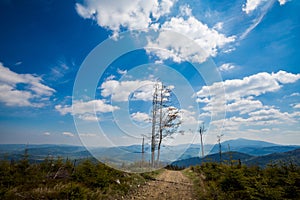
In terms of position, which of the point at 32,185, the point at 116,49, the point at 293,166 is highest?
the point at 116,49

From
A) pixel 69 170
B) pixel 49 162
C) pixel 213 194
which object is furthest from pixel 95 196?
pixel 213 194

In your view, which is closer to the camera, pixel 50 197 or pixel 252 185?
pixel 50 197

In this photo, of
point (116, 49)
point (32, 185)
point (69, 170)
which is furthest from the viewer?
point (116, 49)

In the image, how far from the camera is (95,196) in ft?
19.9

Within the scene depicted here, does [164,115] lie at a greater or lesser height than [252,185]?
greater

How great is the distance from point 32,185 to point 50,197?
128 centimetres

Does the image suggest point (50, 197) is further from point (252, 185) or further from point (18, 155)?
point (252, 185)

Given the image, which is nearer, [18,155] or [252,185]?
[252,185]

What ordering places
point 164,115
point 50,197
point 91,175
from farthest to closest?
point 164,115
point 91,175
point 50,197

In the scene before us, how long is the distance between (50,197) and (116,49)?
7.23 meters

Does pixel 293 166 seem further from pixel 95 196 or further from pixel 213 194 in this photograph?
pixel 95 196

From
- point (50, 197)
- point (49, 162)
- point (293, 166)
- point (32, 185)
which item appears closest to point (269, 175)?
point (293, 166)

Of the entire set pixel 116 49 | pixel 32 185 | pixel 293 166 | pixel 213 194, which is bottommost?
pixel 213 194

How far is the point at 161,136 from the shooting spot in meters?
20.4
